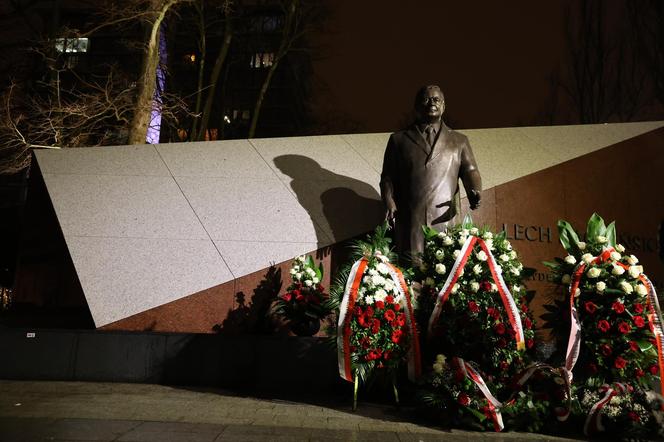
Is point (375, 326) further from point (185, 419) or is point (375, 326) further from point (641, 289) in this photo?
point (641, 289)

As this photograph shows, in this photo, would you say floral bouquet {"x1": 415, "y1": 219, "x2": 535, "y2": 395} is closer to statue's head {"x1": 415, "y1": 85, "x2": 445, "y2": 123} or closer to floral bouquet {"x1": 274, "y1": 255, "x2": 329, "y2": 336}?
floral bouquet {"x1": 274, "y1": 255, "x2": 329, "y2": 336}

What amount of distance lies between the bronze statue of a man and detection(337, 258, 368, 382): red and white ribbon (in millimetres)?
1162

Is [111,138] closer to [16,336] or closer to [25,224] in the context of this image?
[25,224]

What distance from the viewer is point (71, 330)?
597cm

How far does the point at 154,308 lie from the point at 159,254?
83 centimetres

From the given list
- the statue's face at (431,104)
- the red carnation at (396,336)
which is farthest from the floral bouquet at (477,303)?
the statue's face at (431,104)

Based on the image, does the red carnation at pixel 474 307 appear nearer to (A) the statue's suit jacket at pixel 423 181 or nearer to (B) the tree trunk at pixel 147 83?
(A) the statue's suit jacket at pixel 423 181

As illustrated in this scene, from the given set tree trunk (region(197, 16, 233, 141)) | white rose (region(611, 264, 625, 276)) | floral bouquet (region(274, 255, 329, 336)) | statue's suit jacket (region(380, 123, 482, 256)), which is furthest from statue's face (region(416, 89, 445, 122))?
tree trunk (region(197, 16, 233, 141))

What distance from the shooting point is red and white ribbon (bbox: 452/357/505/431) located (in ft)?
13.6

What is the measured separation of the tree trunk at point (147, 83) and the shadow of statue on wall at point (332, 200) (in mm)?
6566

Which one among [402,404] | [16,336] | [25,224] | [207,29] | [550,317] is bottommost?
[402,404]

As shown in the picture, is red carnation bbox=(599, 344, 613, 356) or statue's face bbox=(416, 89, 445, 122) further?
statue's face bbox=(416, 89, 445, 122)

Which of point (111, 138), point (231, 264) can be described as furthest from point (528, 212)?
point (111, 138)

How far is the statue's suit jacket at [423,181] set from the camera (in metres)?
6.13
